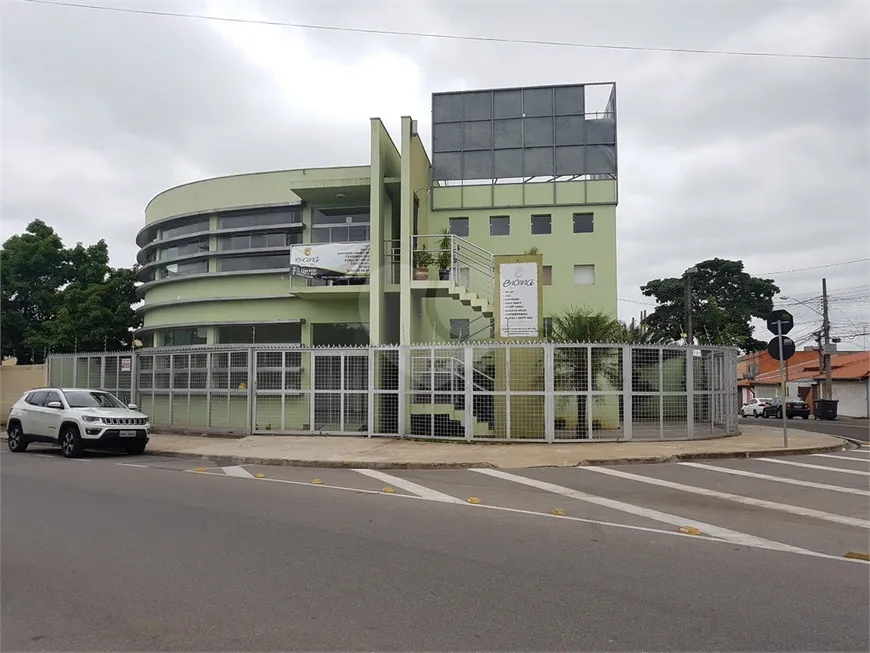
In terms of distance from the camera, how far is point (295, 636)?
14.2 ft

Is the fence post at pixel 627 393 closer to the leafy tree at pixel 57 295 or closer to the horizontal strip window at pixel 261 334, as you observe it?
the horizontal strip window at pixel 261 334

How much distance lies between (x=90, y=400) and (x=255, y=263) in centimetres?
995

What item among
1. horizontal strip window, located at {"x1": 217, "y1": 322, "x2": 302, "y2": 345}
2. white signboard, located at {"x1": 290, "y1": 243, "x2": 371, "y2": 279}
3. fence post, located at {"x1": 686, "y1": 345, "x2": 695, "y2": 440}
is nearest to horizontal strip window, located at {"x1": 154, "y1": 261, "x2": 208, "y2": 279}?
horizontal strip window, located at {"x1": 217, "y1": 322, "x2": 302, "y2": 345}

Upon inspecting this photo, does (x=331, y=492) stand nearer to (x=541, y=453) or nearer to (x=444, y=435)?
(x=541, y=453)

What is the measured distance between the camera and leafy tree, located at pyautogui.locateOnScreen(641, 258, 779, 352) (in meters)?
51.2

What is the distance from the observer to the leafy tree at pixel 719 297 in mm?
51250

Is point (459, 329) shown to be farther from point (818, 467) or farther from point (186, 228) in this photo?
point (818, 467)

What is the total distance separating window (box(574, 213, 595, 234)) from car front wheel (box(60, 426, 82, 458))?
18565 millimetres

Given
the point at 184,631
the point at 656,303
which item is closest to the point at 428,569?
the point at 184,631

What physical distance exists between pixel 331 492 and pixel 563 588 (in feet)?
17.7

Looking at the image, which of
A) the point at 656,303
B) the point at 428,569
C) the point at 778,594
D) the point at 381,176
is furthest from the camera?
the point at 656,303

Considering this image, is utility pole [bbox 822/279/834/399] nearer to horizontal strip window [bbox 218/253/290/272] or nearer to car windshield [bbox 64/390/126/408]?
horizontal strip window [bbox 218/253/290/272]

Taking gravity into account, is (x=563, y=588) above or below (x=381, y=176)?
below

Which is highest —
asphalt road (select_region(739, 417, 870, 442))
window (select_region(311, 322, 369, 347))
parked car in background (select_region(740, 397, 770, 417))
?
window (select_region(311, 322, 369, 347))
